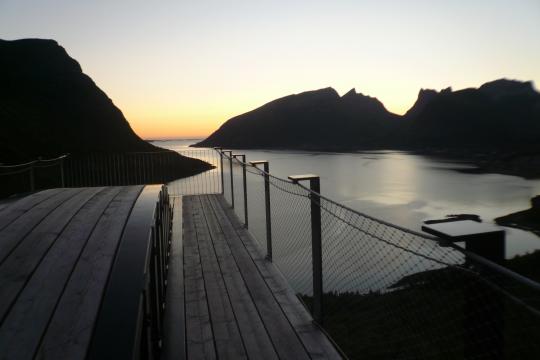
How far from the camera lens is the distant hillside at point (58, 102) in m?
65.4

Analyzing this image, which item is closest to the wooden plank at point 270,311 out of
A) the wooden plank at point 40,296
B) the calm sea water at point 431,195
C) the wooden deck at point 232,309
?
the wooden deck at point 232,309

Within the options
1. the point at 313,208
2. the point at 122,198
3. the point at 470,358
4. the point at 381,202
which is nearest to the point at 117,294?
the point at 470,358

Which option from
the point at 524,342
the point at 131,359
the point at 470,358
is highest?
the point at 131,359

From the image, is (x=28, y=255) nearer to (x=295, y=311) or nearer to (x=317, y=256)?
(x=317, y=256)

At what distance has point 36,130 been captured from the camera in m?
57.9

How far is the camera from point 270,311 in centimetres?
338

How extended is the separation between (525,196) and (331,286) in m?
50.5

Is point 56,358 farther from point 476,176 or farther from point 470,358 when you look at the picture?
point 476,176

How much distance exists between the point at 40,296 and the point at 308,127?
18315 centimetres

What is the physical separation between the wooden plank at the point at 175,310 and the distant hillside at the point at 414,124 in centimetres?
13306

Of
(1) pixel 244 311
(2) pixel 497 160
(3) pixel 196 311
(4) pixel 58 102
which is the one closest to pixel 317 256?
(1) pixel 244 311

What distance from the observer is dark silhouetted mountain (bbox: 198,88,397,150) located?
177000 millimetres

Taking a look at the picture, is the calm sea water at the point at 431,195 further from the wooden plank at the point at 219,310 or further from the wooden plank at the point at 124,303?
the wooden plank at the point at 124,303

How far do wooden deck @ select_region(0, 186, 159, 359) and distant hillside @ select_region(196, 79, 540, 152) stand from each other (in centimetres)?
13502
